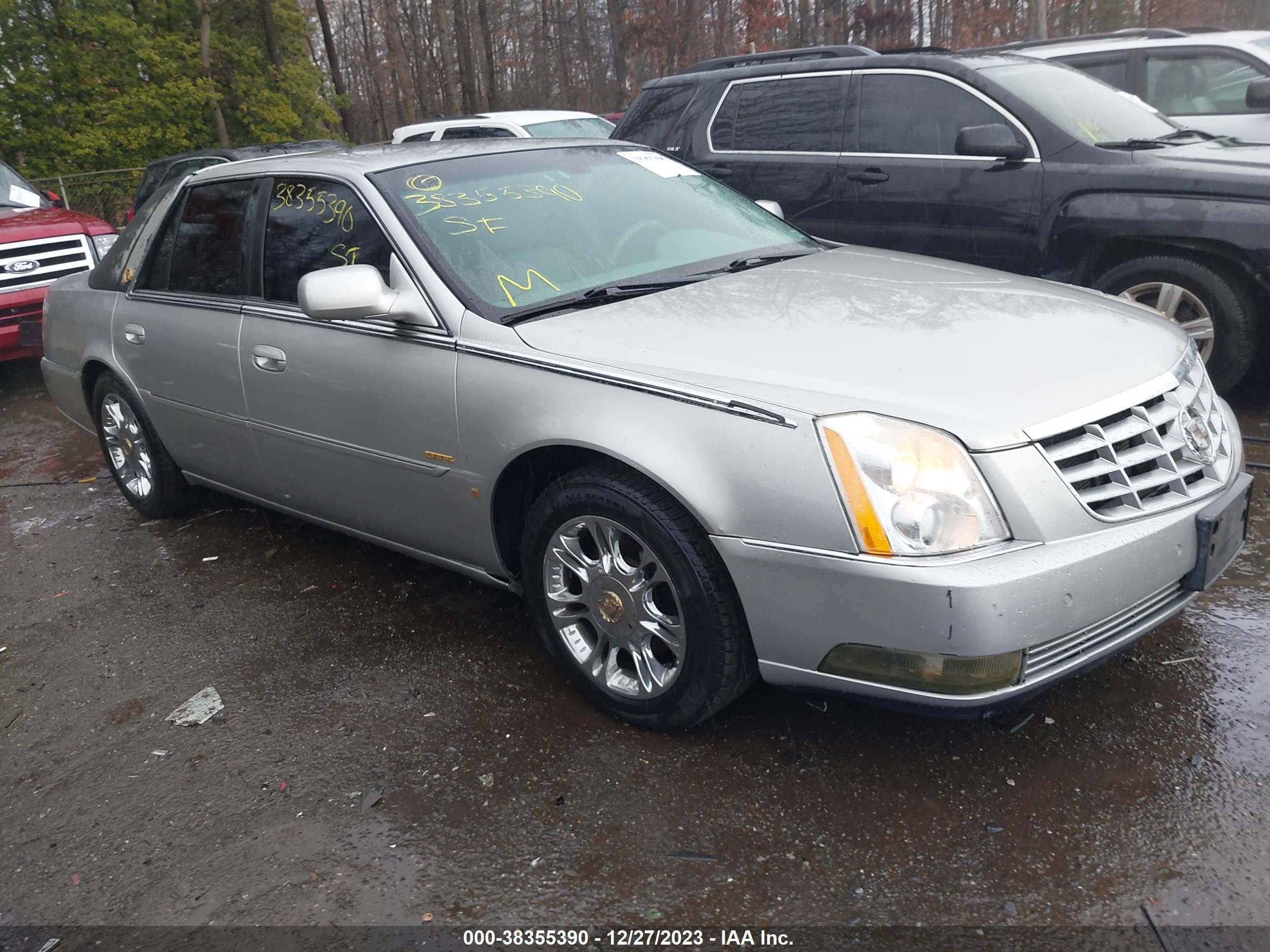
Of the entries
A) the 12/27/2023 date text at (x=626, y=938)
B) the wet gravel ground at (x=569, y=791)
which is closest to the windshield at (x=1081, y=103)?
the wet gravel ground at (x=569, y=791)

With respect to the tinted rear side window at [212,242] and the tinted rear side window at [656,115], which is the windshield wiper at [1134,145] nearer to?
the tinted rear side window at [656,115]

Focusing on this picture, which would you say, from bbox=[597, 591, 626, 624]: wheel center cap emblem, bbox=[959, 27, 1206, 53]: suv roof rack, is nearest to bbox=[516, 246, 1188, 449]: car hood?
bbox=[597, 591, 626, 624]: wheel center cap emblem

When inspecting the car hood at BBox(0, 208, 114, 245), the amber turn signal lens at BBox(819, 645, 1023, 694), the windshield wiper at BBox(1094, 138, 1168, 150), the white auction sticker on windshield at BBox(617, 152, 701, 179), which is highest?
the white auction sticker on windshield at BBox(617, 152, 701, 179)

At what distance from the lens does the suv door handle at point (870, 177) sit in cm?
591

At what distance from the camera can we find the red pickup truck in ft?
27.1

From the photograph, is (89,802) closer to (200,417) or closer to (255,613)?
(255,613)

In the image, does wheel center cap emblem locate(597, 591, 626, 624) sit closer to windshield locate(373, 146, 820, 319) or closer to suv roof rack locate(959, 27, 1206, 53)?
windshield locate(373, 146, 820, 319)

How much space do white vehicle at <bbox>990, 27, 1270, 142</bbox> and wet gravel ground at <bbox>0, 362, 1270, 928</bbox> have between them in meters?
4.76

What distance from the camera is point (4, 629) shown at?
13.7ft

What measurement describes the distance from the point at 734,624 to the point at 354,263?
1891mm

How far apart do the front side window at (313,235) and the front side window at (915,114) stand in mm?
3337

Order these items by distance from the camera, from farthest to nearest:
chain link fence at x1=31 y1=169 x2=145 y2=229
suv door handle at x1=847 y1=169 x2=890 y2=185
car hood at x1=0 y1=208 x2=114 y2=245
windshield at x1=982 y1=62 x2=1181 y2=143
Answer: chain link fence at x1=31 y1=169 x2=145 y2=229 → car hood at x1=0 y1=208 x2=114 y2=245 → suv door handle at x1=847 y1=169 x2=890 y2=185 → windshield at x1=982 y1=62 x2=1181 y2=143

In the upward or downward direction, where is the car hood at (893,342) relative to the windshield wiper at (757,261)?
downward

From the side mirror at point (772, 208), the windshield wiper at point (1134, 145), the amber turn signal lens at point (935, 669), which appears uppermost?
the windshield wiper at point (1134, 145)
